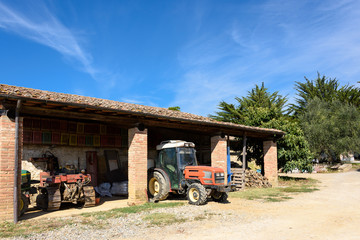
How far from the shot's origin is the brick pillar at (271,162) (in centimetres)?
1472

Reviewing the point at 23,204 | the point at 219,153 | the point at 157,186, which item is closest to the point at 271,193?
the point at 219,153

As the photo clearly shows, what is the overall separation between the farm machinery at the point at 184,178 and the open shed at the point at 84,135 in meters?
0.67

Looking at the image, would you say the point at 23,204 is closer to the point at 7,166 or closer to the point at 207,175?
the point at 7,166

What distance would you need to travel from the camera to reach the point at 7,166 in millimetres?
6672

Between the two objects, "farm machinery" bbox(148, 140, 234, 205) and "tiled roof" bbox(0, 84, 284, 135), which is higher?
"tiled roof" bbox(0, 84, 284, 135)

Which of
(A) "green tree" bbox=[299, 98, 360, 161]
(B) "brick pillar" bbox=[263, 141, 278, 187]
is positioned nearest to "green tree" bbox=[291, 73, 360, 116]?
(A) "green tree" bbox=[299, 98, 360, 161]

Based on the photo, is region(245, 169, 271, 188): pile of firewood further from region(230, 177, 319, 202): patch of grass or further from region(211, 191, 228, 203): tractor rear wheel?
region(211, 191, 228, 203): tractor rear wheel

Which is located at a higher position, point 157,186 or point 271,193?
point 157,186

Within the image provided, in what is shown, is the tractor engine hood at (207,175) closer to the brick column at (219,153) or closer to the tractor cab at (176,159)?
the tractor cab at (176,159)

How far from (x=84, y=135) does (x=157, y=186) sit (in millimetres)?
3612

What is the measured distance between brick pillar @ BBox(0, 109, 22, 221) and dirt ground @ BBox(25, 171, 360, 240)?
0.82 metres

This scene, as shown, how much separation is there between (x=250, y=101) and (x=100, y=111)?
25.9 meters

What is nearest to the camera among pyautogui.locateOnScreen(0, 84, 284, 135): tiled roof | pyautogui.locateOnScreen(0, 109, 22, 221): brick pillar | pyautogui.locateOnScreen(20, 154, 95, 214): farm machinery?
pyautogui.locateOnScreen(0, 109, 22, 221): brick pillar

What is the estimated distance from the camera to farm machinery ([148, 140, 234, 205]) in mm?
8672
